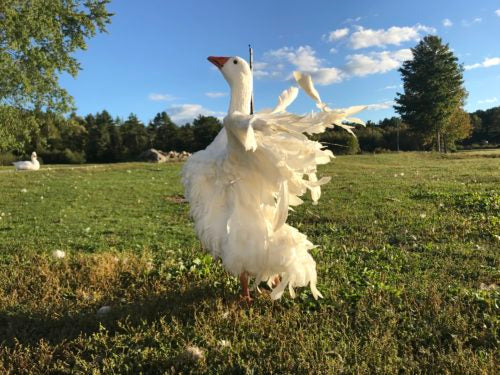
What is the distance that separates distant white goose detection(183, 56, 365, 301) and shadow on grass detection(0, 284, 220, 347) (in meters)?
0.66

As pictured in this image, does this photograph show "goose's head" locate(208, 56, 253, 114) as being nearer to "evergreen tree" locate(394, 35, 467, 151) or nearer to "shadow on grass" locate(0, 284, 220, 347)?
"shadow on grass" locate(0, 284, 220, 347)

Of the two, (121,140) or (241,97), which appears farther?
(121,140)

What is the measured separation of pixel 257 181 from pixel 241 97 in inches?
33.5

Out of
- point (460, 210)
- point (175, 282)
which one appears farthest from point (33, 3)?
point (460, 210)

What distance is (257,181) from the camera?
407cm

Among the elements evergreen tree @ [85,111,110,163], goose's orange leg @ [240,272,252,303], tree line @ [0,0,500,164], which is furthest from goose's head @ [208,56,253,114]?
evergreen tree @ [85,111,110,163]

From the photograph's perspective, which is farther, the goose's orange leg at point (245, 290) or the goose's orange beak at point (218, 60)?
the goose's orange leg at point (245, 290)

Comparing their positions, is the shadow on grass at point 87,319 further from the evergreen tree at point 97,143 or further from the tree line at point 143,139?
the evergreen tree at point 97,143

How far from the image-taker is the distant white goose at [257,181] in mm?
3543

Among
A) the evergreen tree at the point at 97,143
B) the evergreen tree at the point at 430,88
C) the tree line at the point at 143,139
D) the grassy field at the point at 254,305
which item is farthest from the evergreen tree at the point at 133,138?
the grassy field at the point at 254,305

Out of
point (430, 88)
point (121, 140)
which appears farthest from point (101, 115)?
point (430, 88)

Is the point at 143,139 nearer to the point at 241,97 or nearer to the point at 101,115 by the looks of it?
the point at 101,115

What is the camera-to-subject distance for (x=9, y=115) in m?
15.2

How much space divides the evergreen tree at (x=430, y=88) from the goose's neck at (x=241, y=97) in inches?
1637
